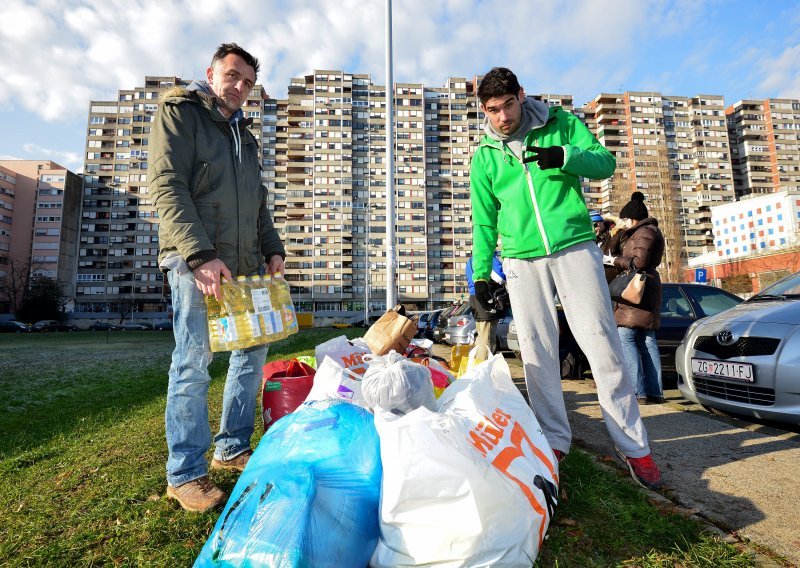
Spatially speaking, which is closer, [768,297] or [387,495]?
[387,495]

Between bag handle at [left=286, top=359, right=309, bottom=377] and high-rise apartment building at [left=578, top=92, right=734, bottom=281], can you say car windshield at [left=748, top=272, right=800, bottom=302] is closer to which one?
bag handle at [left=286, top=359, right=309, bottom=377]

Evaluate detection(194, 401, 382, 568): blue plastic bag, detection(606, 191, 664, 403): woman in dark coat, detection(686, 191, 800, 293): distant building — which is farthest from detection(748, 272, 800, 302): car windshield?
detection(686, 191, 800, 293): distant building

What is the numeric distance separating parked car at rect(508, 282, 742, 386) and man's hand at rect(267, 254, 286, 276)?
4007mm

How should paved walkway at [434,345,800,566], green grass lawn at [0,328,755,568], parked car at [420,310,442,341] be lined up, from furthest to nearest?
parked car at [420,310,442,341] → paved walkway at [434,345,800,566] → green grass lawn at [0,328,755,568]

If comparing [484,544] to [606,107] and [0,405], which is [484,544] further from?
[606,107]

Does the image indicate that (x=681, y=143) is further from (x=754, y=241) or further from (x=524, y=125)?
(x=524, y=125)

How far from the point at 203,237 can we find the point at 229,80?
0.91 meters

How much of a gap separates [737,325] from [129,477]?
415 centimetres

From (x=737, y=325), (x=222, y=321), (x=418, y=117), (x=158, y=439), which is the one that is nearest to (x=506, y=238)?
(x=222, y=321)

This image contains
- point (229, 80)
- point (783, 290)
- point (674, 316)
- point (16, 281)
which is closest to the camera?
point (229, 80)

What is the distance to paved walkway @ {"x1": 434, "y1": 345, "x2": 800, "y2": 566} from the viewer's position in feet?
5.79

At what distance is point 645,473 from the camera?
2139 mm

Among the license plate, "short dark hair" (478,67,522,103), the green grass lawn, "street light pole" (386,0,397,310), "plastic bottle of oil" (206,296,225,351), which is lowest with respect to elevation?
the green grass lawn

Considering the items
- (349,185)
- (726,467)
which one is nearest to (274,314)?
(726,467)
